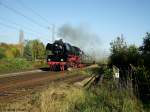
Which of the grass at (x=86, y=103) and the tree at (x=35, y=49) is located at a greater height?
the tree at (x=35, y=49)

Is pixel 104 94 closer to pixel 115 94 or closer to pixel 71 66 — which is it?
pixel 115 94

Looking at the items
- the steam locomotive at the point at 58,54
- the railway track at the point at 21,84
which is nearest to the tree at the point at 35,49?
the steam locomotive at the point at 58,54

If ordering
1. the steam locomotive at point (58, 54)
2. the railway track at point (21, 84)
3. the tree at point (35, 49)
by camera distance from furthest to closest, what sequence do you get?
the tree at point (35, 49)
the steam locomotive at point (58, 54)
the railway track at point (21, 84)

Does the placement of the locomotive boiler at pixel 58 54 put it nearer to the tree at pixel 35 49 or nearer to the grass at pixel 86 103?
the grass at pixel 86 103

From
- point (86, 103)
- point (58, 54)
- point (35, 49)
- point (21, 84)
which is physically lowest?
point (86, 103)

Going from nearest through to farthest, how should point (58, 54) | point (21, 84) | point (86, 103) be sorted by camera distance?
A: point (86, 103), point (21, 84), point (58, 54)

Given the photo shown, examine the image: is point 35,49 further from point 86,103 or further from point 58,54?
point 86,103

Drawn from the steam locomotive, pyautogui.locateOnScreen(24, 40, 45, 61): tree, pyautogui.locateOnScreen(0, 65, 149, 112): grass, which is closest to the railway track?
pyautogui.locateOnScreen(0, 65, 149, 112): grass

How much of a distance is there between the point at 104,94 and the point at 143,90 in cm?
311

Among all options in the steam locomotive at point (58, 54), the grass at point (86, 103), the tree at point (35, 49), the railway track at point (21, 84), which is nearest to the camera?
the grass at point (86, 103)

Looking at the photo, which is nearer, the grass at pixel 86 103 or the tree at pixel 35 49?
the grass at pixel 86 103

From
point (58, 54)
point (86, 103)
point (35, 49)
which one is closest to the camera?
point (86, 103)

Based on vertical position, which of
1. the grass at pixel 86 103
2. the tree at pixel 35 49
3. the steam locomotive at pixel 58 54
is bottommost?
the grass at pixel 86 103

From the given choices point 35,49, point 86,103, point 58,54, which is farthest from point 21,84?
point 35,49
